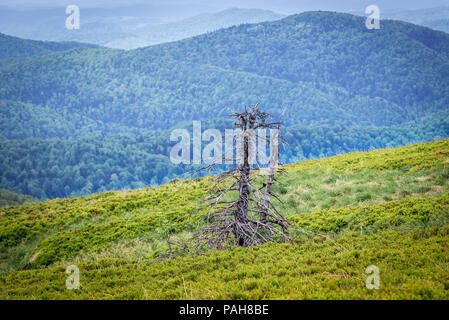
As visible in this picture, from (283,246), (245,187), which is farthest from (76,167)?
(283,246)

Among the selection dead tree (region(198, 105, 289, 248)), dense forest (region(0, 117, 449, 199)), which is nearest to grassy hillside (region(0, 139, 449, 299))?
dead tree (region(198, 105, 289, 248))

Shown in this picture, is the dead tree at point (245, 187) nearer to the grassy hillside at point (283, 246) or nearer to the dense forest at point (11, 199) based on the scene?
the grassy hillside at point (283, 246)

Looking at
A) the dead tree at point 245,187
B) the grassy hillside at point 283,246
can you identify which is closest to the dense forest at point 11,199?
the grassy hillside at point 283,246

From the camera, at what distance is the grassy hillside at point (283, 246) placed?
7285mm

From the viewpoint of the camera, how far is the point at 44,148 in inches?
7456

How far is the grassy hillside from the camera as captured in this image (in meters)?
7.29

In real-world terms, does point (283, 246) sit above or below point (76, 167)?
above

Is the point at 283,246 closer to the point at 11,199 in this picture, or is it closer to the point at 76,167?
the point at 11,199

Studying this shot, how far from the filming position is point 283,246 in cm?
1076

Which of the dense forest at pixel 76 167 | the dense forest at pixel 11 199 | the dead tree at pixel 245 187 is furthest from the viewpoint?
the dense forest at pixel 76 167

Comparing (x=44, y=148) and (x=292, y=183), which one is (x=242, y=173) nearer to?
(x=292, y=183)

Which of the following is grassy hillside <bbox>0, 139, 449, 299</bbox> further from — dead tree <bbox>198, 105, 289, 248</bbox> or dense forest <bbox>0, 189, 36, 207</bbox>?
dense forest <bbox>0, 189, 36, 207</bbox>
